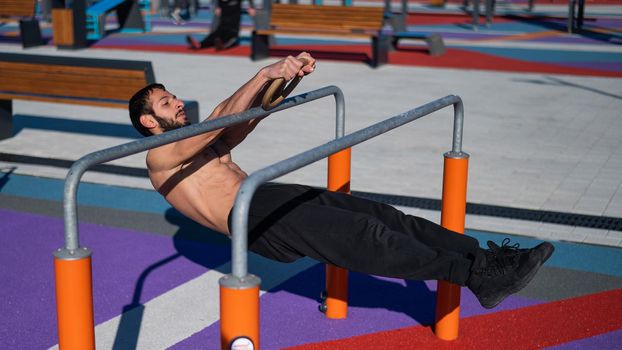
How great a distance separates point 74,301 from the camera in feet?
8.34

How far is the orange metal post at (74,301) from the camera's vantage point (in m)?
2.51

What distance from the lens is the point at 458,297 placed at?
403 cm

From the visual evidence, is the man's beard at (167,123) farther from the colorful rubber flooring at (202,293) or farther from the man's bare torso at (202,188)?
the colorful rubber flooring at (202,293)

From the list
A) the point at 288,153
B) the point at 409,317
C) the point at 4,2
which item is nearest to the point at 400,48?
the point at 4,2

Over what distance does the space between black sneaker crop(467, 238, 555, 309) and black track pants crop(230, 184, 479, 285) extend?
51 millimetres

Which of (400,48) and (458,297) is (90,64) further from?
(400,48)

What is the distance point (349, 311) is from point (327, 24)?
431 inches

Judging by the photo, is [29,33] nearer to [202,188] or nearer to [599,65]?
[599,65]

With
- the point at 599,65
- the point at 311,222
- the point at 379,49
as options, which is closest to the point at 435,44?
the point at 379,49

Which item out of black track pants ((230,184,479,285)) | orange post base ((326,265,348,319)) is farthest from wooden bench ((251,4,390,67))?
black track pants ((230,184,479,285))

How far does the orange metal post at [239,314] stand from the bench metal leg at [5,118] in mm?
6846

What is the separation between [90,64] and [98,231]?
2.44 meters

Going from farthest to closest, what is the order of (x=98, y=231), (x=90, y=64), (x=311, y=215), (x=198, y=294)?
(x=90, y=64) → (x=98, y=231) → (x=198, y=294) → (x=311, y=215)

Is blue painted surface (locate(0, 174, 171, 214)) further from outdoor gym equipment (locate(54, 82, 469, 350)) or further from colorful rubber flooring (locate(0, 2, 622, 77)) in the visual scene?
colorful rubber flooring (locate(0, 2, 622, 77))
